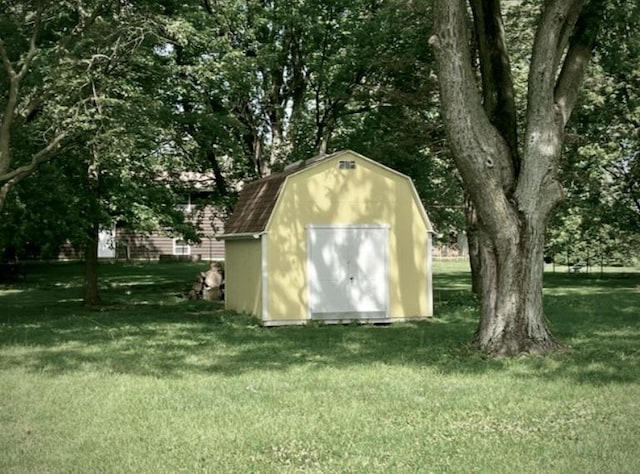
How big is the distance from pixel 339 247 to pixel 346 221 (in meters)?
0.61

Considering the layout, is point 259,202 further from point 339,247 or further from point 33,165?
point 33,165

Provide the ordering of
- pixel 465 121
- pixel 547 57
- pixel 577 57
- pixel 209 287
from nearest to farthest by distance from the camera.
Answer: pixel 465 121 → pixel 547 57 → pixel 577 57 → pixel 209 287

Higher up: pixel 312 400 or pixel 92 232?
pixel 92 232

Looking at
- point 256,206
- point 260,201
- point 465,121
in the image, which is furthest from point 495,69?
point 256,206

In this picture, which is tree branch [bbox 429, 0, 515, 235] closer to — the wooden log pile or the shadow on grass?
the shadow on grass

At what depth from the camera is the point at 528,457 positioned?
20.3 ft

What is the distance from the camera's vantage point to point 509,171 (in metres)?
11.9

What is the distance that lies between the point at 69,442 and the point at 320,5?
60.5 ft

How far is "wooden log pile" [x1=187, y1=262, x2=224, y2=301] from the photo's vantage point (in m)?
24.8

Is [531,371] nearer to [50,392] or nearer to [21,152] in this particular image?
[50,392]

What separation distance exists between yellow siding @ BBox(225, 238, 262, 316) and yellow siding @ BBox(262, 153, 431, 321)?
56cm

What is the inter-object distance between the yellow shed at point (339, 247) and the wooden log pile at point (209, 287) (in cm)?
657

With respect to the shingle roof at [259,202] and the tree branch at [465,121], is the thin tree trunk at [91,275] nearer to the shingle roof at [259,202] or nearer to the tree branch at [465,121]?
the shingle roof at [259,202]

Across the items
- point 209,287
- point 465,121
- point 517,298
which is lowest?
point 209,287
